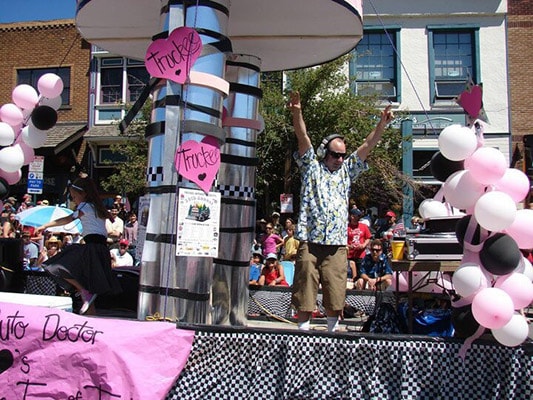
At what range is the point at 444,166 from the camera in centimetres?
436

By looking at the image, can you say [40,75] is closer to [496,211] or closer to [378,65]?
[378,65]

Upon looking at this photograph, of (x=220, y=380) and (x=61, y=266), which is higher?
(x=61, y=266)

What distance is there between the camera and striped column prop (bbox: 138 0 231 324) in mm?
4533

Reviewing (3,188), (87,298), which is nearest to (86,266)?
(87,298)

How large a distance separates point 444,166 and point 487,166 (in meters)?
0.63

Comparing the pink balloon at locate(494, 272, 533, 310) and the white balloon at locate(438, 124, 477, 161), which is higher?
the white balloon at locate(438, 124, 477, 161)

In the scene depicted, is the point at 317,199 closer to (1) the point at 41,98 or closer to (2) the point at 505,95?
(1) the point at 41,98

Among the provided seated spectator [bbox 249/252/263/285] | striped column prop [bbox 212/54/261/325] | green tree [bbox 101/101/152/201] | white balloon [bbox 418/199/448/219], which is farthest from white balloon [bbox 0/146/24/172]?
green tree [bbox 101/101/152/201]

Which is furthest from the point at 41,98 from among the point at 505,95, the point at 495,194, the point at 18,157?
the point at 505,95

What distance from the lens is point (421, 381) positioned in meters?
3.59

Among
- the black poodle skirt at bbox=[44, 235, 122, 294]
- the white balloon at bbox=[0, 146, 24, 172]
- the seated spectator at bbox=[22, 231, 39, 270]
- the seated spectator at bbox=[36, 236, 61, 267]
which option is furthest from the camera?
the seated spectator at bbox=[22, 231, 39, 270]

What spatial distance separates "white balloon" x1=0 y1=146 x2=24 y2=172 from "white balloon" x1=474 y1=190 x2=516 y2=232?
4.89 m

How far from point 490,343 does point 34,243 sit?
985 cm

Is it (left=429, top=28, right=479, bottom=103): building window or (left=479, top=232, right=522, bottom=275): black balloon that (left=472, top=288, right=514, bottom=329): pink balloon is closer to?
(left=479, top=232, right=522, bottom=275): black balloon
